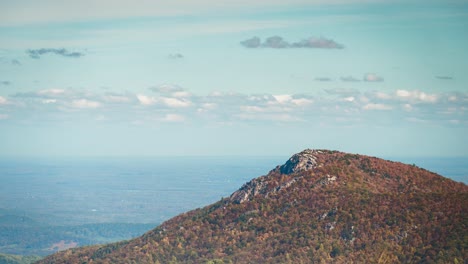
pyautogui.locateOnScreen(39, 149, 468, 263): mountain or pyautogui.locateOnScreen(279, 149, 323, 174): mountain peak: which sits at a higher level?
pyautogui.locateOnScreen(279, 149, 323, 174): mountain peak

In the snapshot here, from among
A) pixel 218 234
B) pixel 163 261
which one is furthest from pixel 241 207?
pixel 163 261

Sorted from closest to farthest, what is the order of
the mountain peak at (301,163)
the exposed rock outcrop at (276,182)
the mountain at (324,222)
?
the mountain at (324,222) → the exposed rock outcrop at (276,182) → the mountain peak at (301,163)

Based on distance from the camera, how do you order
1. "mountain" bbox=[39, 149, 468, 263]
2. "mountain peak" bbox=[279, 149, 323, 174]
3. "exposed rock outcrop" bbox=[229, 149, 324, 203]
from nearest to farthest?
"mountain" bbox=[39, 149, 468, 263]
"exposed rock outcrop" bbox=[229, 149, 324, 203]
"mountain peak" bbox=[279, 149, 323, 174]

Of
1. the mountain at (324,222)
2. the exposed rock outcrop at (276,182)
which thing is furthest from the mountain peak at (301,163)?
the mountain at (324,222)

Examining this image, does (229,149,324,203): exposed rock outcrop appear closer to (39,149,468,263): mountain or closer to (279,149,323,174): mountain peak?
(279,149,323,174): mountain peak

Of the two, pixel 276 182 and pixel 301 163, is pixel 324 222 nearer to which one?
pixel 276 182

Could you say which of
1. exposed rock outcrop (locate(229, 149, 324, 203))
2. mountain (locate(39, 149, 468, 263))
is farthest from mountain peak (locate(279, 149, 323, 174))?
mountain (locate(39, 149, 468, 263))

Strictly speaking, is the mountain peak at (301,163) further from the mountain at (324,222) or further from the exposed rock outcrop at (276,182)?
the mountain at (324,222)

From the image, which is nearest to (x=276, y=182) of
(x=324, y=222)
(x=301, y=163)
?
(x=301, y=163)
